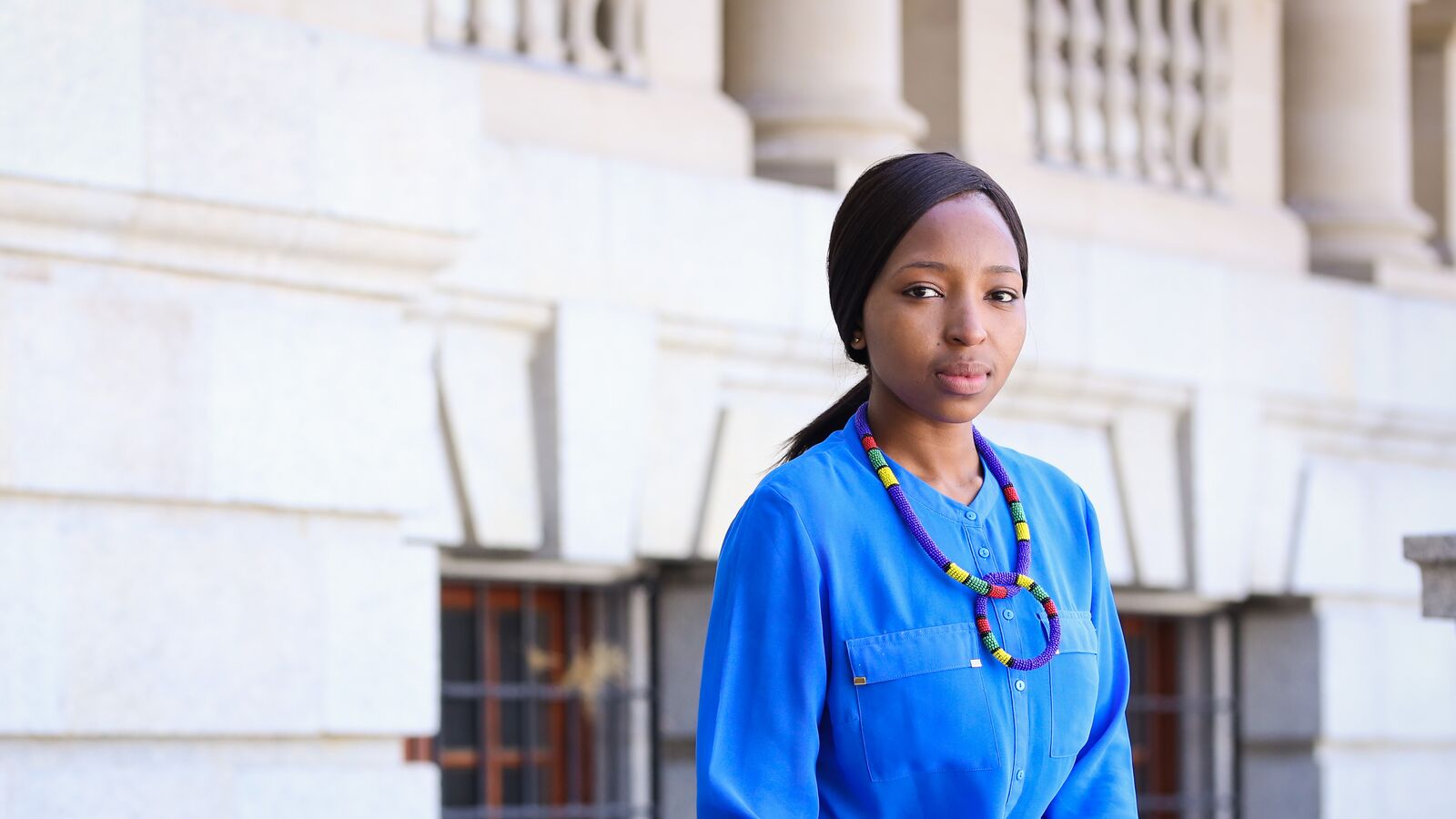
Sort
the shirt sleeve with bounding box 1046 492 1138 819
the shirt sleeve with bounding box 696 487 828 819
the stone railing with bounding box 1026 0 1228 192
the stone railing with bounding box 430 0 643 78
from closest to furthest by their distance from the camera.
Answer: the shirt sleeve with bounding box 696 487 828 819 → the shirt sleeve with bounding box 1046 492 1138 819 → the stone railing with bounding box 430 0 643 78 → the stone railing with bounding box 1026 0 1228 192

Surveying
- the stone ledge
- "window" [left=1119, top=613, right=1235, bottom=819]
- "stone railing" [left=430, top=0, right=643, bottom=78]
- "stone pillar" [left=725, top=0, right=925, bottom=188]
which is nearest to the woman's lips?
the stone ledge

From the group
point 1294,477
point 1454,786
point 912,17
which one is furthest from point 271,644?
point 1454,786

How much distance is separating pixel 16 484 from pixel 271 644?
849mm

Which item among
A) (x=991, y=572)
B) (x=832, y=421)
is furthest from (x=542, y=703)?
(x=991, y=572)

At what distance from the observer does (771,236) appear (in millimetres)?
7945

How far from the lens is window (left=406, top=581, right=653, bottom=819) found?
795 centimetres

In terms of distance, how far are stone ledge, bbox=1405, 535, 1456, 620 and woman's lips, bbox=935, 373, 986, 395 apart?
2.79 metres

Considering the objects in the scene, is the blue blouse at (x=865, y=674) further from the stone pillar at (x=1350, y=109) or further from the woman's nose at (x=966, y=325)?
the stone pillar at (x=1350, y=109)

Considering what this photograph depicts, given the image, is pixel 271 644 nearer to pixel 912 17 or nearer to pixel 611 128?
pixel 611 128

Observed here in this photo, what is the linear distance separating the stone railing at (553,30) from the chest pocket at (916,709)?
5.21 meters

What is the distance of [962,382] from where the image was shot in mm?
2738

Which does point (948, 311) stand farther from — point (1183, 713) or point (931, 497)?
point (1183, 713)

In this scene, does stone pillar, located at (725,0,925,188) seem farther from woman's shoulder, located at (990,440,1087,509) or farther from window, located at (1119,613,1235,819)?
woman's shoulder, located at (990,440,1087,509)

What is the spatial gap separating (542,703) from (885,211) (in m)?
5.66
